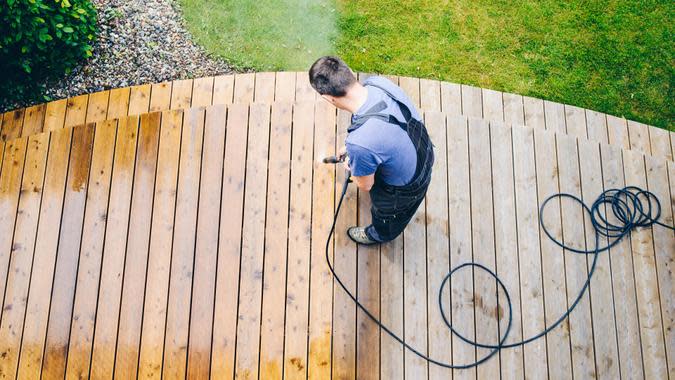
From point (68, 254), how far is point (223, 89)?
1.56 m

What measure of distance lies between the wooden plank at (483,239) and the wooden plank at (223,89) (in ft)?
5.80

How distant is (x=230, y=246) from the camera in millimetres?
3381

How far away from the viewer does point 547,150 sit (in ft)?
12.0

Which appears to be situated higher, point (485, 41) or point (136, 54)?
point (485, 41)

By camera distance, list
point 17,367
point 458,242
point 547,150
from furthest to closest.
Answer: point 547,150
point 458,242
point 17,367

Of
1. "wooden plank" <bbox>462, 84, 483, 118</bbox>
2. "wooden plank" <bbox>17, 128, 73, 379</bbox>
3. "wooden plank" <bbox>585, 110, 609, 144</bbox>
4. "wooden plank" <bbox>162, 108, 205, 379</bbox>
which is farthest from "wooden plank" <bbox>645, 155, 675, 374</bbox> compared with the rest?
"wooden plank" <bbox>17, 128, 73, 379</bbox>

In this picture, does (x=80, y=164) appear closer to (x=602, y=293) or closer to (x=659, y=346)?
A: (x=602, y=293)

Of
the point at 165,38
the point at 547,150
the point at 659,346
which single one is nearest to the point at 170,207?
the point at 165,38

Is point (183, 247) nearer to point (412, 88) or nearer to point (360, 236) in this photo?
point (360, 236)

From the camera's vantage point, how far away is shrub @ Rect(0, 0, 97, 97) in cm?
360

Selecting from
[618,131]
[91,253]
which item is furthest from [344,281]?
[618,131]

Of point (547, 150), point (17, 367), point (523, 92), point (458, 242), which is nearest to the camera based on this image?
point (17, 367)

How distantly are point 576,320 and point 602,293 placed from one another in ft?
0.85

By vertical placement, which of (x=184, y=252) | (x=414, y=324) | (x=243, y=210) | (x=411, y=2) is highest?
(x=411, y=2)
